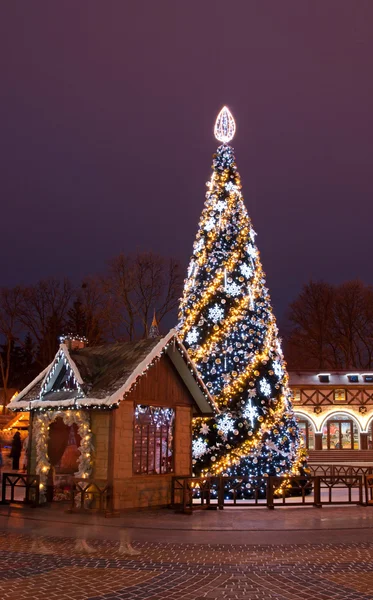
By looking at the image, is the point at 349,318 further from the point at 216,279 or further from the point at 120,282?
the point at 216,279

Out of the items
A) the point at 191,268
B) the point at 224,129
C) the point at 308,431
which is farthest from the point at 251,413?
the point at 308,431

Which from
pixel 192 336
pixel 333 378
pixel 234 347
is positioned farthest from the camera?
pixel 333 378

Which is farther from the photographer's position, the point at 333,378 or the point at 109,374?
the point at 333,378

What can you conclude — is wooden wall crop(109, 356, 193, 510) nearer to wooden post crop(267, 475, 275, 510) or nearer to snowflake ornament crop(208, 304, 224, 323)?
wooden post crop(267, 475, 275, 510)

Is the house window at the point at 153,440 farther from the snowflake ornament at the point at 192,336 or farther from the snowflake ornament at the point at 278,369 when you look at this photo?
the snowflake ornament at the point at 278,369

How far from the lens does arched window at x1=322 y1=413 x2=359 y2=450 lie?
38656mm

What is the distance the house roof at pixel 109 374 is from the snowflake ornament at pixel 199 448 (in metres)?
1.18

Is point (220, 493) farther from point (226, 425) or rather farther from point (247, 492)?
point (226, 425)

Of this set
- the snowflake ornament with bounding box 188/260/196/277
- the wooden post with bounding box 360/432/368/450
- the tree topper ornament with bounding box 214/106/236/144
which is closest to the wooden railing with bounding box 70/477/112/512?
the snowflake ornament with bounding box 188/260/196/277

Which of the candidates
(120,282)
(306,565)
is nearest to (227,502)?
(306,565)

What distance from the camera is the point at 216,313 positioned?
18578mm

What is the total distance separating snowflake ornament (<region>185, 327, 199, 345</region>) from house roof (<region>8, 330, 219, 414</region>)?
6.81ft

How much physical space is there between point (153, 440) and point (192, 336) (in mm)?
3838

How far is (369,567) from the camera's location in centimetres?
901
